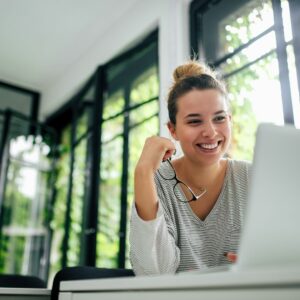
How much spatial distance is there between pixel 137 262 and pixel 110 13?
10.5ft

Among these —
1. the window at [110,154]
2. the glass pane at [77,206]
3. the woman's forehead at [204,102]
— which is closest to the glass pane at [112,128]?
the window at [110,154]

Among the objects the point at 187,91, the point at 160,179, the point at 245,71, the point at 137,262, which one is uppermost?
the point at 245,71

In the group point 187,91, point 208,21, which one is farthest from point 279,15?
point 187,91

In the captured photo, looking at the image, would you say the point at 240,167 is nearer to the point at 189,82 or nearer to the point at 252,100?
the point at 189,82

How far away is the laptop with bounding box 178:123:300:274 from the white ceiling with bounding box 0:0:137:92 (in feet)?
10.7

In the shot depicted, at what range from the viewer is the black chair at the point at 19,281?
1556 mm

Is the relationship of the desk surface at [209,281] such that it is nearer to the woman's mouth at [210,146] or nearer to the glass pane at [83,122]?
the woman's mouth at [210,146]

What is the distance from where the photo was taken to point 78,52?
4.23 metres

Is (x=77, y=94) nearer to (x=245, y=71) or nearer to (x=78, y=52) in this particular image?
(x=78, y=52)

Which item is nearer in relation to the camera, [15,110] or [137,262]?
[137,262]

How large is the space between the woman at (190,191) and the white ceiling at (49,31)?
250cm

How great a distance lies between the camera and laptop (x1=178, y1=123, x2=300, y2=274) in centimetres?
50

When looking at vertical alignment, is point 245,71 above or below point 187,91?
above

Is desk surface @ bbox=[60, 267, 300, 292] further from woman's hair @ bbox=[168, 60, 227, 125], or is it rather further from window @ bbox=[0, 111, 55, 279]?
window @ bbox=[0, 111, 55, 279]
